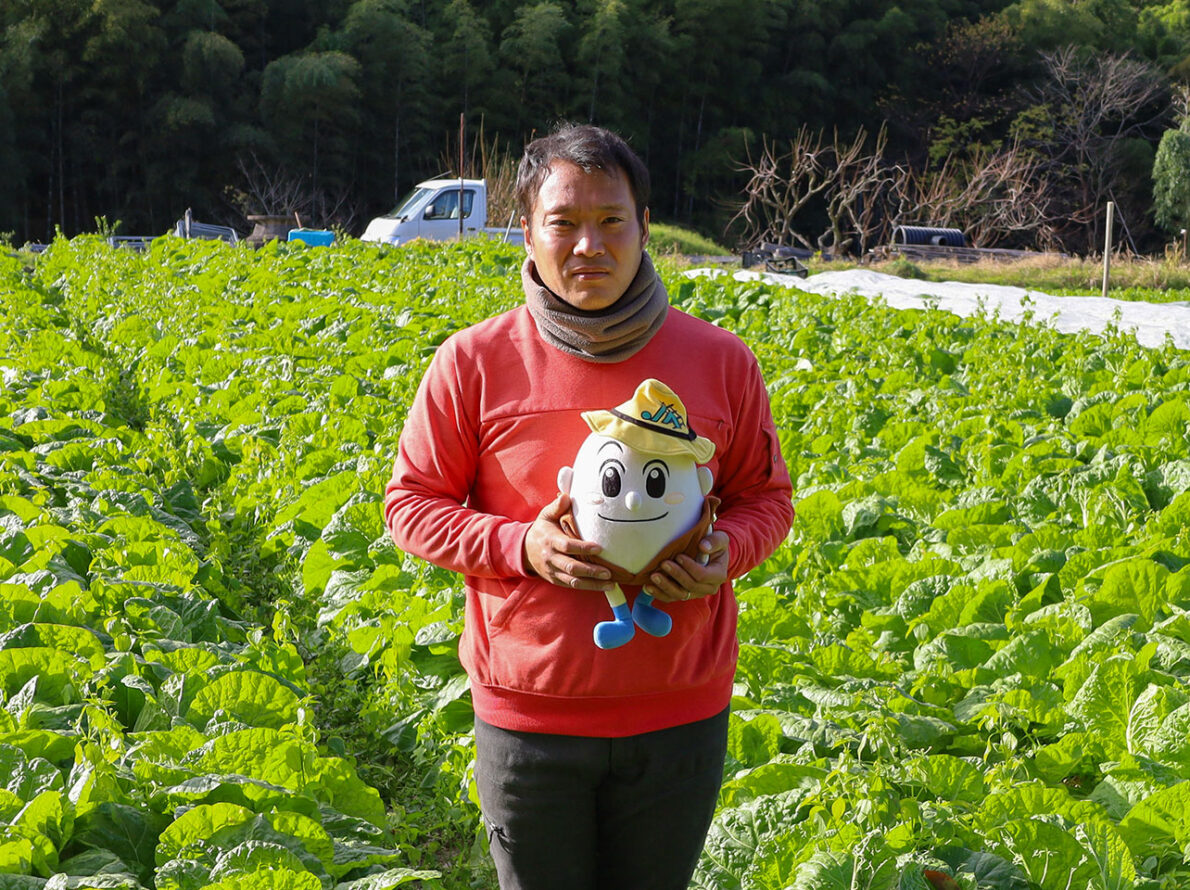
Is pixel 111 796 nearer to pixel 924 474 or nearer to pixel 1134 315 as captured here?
pixel 924 474

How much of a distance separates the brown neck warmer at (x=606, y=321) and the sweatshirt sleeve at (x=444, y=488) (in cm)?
15

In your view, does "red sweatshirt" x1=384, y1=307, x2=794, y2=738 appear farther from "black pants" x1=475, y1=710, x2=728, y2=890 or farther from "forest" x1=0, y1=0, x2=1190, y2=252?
"forest" x1=0, y1=0, x2=1190, y2=252

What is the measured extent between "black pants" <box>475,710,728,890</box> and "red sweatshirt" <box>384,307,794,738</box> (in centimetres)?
3

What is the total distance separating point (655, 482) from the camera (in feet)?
5.50

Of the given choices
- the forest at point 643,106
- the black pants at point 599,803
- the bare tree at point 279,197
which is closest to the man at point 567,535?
the black pants at point 599,803

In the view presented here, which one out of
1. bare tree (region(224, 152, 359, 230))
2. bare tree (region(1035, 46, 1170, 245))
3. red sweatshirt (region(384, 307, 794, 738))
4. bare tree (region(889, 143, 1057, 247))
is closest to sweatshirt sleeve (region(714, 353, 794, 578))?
red sweatshirt (region(384, 307, 794, 738))

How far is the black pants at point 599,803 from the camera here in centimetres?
174

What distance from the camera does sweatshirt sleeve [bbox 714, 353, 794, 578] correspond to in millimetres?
1853

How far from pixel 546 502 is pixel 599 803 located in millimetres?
449

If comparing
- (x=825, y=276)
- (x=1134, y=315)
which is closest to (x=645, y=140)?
(x=825, y=276)

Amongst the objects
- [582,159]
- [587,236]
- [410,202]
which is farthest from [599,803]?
[410,202]

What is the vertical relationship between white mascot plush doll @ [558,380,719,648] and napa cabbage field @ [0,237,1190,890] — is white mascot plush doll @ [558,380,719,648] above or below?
above

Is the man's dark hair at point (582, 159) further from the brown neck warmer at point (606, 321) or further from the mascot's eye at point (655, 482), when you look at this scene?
the mascot's eye at point (655, 482)

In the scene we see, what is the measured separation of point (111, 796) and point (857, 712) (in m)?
1.57
